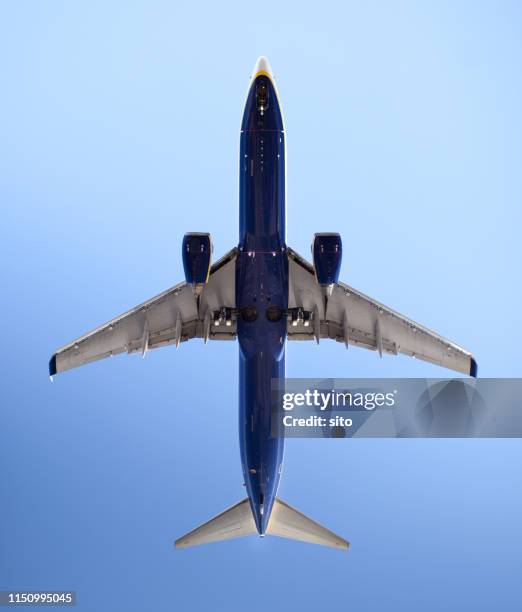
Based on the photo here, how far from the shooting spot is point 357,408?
88.5 ft

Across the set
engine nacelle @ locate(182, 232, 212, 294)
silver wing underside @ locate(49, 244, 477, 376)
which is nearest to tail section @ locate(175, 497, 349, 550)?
silver wing underside @ locate(49, 244, 477, 376)

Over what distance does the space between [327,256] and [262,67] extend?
5.78 metres

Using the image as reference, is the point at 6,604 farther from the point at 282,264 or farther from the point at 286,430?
the point at 282,264

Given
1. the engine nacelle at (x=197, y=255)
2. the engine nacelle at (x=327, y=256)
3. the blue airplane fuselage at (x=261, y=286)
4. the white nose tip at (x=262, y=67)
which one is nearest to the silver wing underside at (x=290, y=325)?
→ the blue airplane fuselage at (x=261, y=286)

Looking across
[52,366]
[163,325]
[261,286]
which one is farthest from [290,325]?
[52,366]

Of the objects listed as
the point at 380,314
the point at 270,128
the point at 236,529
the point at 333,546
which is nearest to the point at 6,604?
the point at 236,529

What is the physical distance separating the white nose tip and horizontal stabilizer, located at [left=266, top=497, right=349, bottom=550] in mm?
14186

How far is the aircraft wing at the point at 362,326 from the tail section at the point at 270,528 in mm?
6011

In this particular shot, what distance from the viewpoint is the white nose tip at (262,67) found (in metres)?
26.2

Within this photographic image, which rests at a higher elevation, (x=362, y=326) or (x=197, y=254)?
(x=197, y=254)

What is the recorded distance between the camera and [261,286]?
27.2 m

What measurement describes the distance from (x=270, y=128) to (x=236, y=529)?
44.4 feet

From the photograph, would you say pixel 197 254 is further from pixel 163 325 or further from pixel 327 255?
pixel 163 325

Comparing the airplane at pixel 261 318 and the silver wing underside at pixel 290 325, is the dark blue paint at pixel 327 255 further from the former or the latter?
the silver wing underside at pixel 290 325
